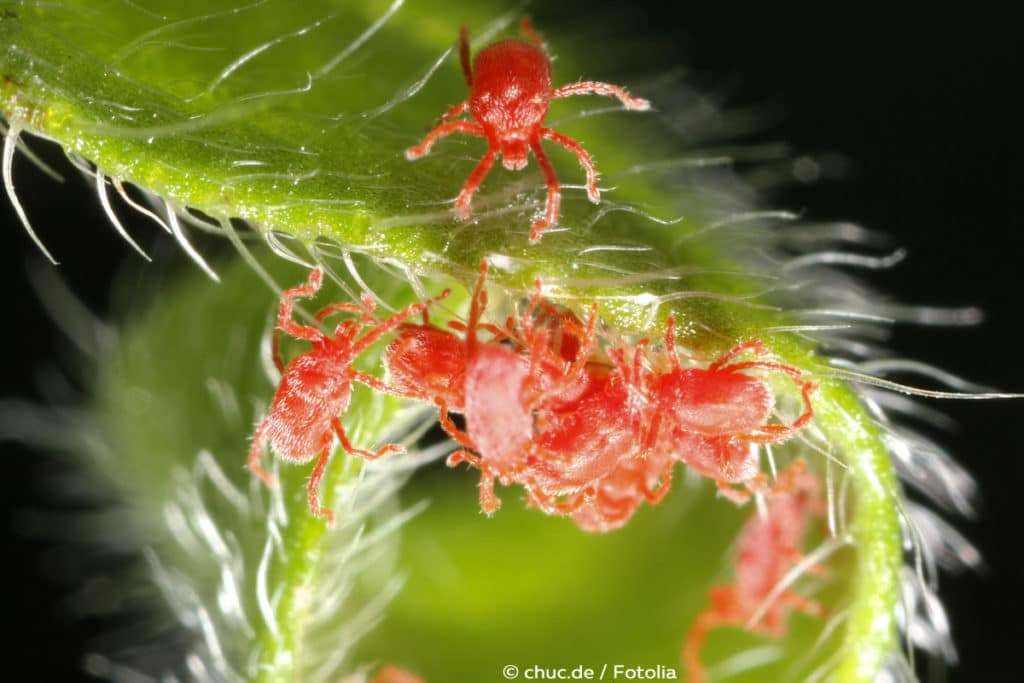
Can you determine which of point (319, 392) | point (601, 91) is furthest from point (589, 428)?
point (601, 91)

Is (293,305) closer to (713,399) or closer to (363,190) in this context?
(363,190)

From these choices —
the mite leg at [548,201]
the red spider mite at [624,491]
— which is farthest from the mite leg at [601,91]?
the red spider mite at [624,491]

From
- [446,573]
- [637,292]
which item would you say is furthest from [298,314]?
[446,573]

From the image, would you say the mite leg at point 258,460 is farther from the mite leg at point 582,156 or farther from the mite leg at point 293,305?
the mite leg at point 582,156

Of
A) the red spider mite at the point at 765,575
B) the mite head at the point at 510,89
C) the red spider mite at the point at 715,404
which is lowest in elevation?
the red spider mite at the point at 715,404

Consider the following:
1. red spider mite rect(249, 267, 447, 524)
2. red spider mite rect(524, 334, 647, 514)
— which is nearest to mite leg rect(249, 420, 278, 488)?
red spider mite rect(249, 267, 447, 524)

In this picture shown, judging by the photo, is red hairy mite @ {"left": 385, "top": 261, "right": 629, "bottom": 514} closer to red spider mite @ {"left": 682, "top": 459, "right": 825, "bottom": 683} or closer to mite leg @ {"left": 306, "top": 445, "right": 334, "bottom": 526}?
mite leg @ {"left": 306, "top": 445, "right": 334, "bottom": 526}
